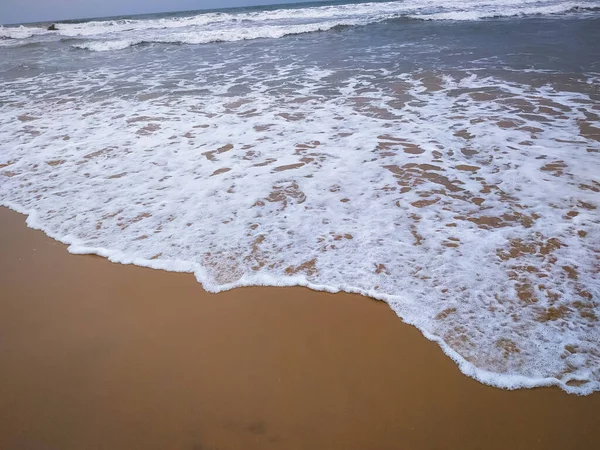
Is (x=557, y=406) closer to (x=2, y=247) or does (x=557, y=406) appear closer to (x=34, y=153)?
(x=2, y=247)

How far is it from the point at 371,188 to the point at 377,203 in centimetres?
28

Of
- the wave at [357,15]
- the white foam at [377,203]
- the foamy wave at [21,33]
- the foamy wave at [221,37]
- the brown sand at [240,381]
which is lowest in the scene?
the brown sand at [240,381]

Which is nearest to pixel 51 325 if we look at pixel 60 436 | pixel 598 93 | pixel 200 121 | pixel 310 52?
pixel 60 436

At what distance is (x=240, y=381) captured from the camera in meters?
1.75

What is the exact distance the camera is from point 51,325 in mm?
2121

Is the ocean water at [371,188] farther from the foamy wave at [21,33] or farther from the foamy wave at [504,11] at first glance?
the foamy wave at [21,33]

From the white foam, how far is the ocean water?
0.05 ft

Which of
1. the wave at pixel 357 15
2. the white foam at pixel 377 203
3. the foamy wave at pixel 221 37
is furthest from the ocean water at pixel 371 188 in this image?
the wave at pixel 357 15

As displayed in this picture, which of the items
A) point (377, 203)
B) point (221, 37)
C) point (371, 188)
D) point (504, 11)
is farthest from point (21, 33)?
point (377, 203)

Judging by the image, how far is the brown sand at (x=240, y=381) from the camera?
4.98ft

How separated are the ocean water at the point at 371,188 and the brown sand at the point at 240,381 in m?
0.15

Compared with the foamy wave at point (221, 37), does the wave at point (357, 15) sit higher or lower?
higher

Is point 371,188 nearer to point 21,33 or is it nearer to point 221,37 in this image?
point 221,37

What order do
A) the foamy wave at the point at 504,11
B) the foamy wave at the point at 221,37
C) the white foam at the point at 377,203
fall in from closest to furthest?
the white foam at the point at 377,203, the foamy wave at the point at 221,37, the foamy wave at the point at 504,11
